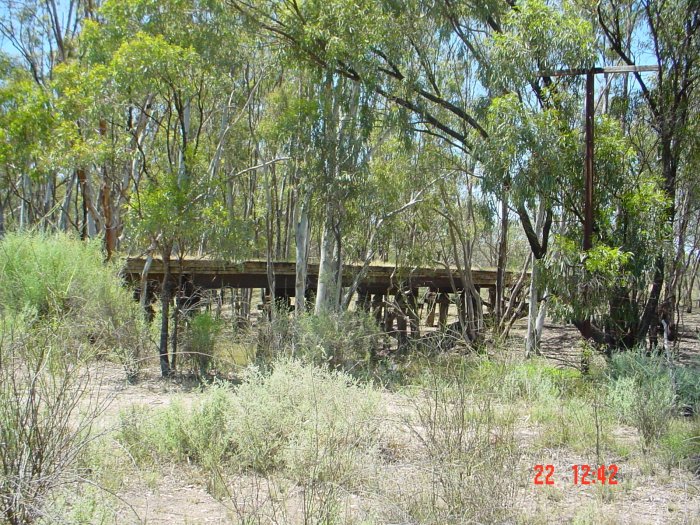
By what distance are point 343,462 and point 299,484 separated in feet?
1.59

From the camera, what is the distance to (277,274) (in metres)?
17.8

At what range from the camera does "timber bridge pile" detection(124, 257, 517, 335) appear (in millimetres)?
14266

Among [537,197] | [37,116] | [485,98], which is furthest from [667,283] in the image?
[37,116]

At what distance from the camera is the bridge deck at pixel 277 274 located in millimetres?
14273

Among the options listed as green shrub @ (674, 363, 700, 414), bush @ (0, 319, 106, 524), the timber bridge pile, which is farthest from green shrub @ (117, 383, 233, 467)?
the timber bridge pile

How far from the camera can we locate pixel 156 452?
5.60m

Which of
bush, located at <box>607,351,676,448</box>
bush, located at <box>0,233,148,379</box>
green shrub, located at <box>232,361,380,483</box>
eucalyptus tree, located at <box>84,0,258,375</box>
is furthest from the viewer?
bush, located at <box>0,233,148,379</box>

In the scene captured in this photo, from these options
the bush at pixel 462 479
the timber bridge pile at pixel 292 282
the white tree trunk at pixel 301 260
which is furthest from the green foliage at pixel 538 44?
the bush at pixel 462 479

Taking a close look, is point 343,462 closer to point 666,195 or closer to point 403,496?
point 403,496

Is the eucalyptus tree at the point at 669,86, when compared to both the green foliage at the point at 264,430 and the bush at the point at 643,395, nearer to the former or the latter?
the bush at the point at 643,395

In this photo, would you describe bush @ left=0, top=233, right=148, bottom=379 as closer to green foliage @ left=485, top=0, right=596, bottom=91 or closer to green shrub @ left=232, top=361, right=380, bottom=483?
green shrub @ left=232, top=361, right=380, bottom=483
